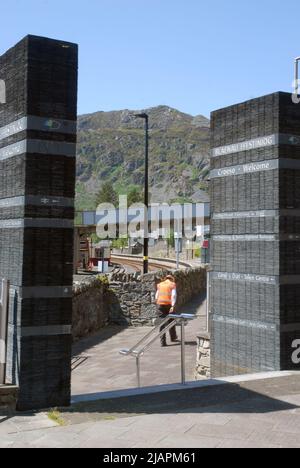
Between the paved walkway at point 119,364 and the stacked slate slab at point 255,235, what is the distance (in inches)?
61.5

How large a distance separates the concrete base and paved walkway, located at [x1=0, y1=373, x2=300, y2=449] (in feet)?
0.97

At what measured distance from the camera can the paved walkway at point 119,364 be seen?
10.7 meters

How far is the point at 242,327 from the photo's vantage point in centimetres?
961

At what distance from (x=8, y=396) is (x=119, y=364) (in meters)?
6.43

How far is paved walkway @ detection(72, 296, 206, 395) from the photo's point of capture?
10.7 meters

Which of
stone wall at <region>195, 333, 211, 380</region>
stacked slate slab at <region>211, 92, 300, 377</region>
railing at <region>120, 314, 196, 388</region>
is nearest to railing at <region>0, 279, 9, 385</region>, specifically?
railing at <region>120, 314, 196, 388</region>

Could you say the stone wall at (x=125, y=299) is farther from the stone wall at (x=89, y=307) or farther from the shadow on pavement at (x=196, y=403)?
the shadow on pavement at (x=196, y=403)

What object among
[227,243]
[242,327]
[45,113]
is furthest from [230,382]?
[45,113]

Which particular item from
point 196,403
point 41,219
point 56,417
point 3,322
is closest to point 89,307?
point 3,322

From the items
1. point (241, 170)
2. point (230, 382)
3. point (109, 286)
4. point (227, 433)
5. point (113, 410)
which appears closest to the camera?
point (227, 433)

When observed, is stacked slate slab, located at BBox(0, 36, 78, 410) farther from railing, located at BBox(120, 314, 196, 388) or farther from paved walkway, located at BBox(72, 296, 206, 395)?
paved walkway, located at BBox(72, 296, 206, 395)

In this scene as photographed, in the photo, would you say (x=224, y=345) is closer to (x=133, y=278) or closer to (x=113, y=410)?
(x=113, y=410)

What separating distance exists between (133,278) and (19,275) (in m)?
13.2

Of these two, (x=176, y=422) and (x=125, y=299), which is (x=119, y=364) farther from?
(x=176, y=422)
